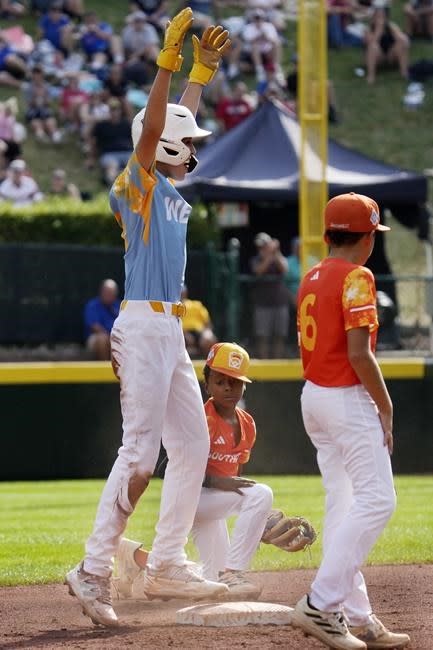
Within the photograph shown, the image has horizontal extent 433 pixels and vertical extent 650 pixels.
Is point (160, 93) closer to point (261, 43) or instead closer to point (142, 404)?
point (142, 404)

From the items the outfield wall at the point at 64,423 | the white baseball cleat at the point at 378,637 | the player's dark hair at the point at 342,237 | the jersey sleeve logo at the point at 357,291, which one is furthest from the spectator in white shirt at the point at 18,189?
the white baseball cleat at the point at 378,637

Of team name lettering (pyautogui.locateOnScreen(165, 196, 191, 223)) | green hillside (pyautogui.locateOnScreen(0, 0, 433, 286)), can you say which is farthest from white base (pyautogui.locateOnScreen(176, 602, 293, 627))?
green hillside (pyautogui.locateOnScreen(0, 0, 433, 286))

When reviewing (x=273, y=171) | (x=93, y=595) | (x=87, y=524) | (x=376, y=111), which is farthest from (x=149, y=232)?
(x=376, y=111)

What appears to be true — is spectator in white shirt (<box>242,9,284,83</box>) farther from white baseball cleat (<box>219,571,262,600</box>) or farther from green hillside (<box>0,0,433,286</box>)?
white baseball cleat (<box>219,571,262,600</box>)

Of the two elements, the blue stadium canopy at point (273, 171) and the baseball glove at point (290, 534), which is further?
the blue stadium canopy at point (273, 171)

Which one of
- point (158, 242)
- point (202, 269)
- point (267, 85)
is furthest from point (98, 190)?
point (158, 242)

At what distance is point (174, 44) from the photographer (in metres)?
6.03

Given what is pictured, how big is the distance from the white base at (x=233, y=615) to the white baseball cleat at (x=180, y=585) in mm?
67

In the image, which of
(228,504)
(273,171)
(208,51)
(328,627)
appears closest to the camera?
(328,627)

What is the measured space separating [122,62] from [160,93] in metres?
19.9

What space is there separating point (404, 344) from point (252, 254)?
14.6 feet

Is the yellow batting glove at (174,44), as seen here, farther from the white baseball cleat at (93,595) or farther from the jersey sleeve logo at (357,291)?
the white baseball cleat at (93,595)

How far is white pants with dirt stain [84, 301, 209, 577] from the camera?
606 centimetres

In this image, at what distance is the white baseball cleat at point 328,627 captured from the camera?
537cm
